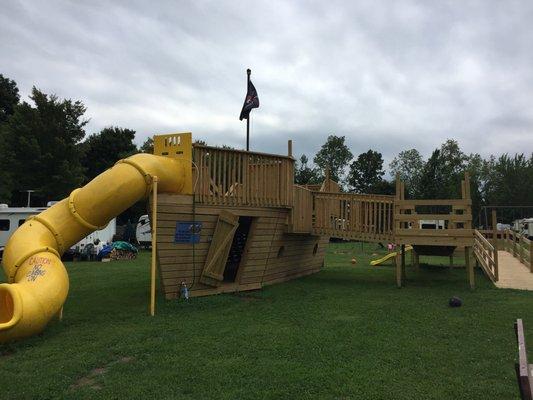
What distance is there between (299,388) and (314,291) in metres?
6.81

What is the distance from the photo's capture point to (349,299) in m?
10.2

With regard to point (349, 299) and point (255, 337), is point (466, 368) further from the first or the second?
point (349, 299)

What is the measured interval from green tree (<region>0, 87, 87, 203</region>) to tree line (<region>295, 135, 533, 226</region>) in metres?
32.7

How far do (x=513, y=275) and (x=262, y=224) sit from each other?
790 cm

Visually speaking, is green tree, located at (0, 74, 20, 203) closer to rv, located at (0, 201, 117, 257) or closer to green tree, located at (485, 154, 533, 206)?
rv, located at (0, 201, 117, 257)

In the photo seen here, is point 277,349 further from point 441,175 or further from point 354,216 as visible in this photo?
point 441,175

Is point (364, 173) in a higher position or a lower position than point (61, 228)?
higher

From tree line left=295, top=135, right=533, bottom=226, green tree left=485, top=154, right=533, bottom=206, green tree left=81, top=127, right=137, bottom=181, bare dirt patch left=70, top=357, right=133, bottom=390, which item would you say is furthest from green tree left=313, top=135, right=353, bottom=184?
bare dirt patch left=70, top=357, right=133, bottom=390

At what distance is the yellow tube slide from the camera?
6.73 m

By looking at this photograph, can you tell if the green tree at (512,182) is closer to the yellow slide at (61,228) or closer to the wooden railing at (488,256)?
the wooden railing at (488,256)

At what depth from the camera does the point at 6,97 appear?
4512 centimetres

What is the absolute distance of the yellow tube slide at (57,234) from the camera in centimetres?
673

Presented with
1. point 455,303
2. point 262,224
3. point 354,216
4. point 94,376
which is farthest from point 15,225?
point 455,303

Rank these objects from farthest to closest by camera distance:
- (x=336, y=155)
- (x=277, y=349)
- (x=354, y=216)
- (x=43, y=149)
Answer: (x=336, y=155)
(x=43, y=149)
(x=354, y=216)
(x=277, y=349)
